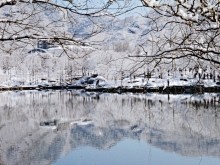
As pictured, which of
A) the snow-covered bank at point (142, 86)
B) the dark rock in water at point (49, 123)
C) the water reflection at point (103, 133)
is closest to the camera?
the water reflection at point (103, 133)

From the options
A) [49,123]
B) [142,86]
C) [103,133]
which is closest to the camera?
[103,133]

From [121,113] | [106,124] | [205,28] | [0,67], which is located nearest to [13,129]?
[106,124]

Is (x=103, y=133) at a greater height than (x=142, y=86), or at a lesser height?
lesser

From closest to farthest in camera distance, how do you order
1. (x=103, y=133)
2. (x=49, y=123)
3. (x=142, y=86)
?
(x=103, y=133)
(x=49, y=123)
(x=142, y=86)

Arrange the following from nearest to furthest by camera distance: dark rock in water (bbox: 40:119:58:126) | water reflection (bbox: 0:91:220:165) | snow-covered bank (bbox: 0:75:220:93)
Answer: water reflection (bbox: 0:91:220:165)
dark rock in water (bbox: 40:119:58:126)
snow-covered bank (bbox: 0:75:220:93)

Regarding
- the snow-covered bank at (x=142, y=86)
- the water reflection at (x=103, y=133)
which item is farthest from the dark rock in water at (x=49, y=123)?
the snow-covered bank at (x=142, y=86)

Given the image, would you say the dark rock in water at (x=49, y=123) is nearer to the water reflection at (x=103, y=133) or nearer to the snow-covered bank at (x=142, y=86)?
the water reflection at (x=103, y=133)

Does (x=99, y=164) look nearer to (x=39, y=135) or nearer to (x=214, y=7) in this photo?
(x=39, y=135)

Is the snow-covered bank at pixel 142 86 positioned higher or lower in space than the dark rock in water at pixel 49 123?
higher

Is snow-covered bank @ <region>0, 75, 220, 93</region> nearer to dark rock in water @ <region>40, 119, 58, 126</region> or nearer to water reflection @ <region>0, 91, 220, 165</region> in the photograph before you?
water reflection @ <region>0, 91, 220, 165</region>

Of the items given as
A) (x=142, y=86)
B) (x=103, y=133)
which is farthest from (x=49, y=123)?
(x=142, y=86)

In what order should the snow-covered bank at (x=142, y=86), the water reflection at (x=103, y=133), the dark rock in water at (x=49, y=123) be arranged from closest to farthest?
the water reflection at (x=103, y=133), the dark rock in water at (x=49, y=123), the snow-covered bank at (x=142, y=86)

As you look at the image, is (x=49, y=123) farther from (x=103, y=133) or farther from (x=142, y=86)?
(x=142, y=86)

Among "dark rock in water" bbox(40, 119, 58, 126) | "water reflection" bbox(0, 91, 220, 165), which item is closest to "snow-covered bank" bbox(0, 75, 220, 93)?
"water reflection" bbox(0, 91, 220, 165)
